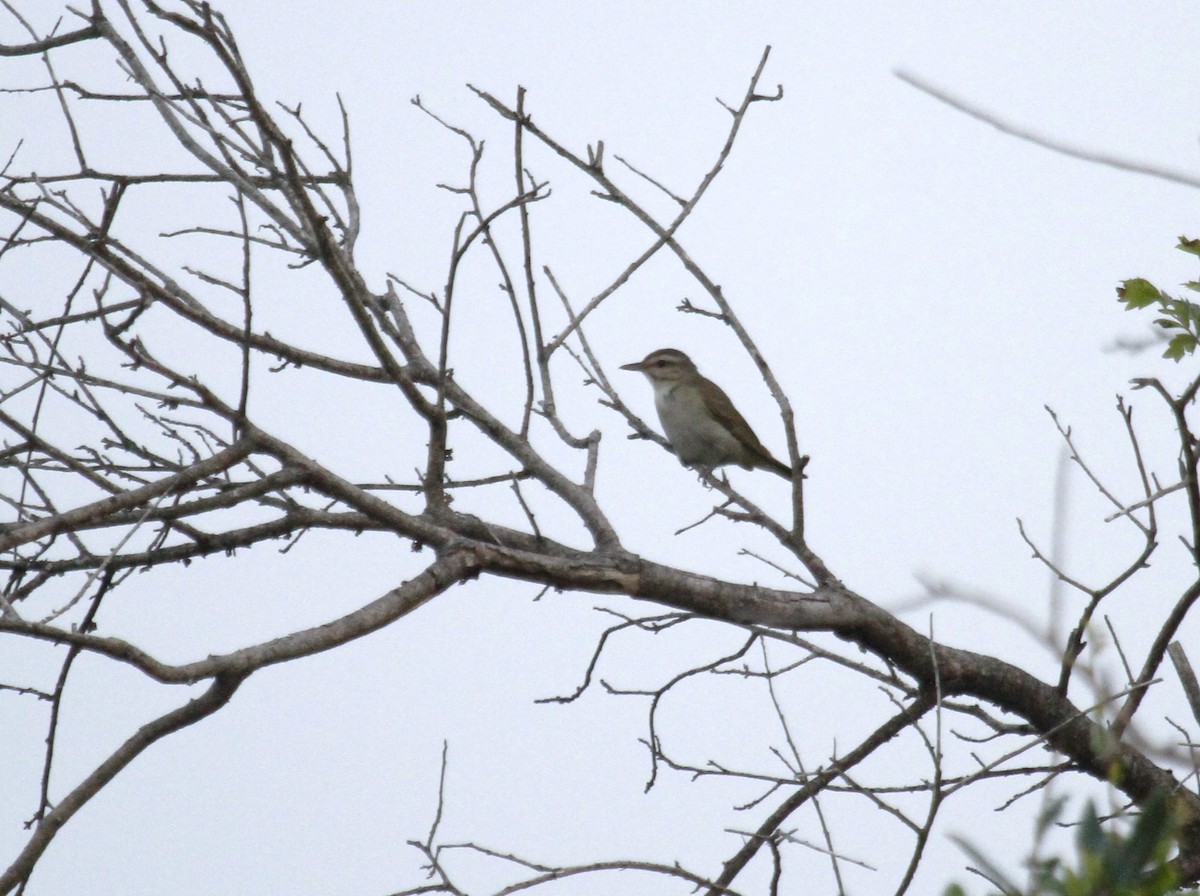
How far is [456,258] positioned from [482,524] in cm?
81

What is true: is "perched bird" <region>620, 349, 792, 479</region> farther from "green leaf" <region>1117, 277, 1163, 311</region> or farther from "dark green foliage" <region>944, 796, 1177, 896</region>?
"dark green foliage" <region>944, 796, 1177, 896</region>

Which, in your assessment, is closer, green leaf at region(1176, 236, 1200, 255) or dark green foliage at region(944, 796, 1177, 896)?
dark green foliage at region(944, 796, 1177, 896)

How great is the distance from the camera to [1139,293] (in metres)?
3.60

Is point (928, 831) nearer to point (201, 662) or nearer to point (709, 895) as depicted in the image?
point (709, 895)

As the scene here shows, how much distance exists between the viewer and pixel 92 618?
11.8 ft

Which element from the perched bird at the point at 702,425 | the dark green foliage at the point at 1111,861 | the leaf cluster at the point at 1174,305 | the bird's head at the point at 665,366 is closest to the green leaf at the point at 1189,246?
the leaf cluster at the point at 1174,305

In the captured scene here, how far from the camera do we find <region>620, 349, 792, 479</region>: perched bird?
10289mm

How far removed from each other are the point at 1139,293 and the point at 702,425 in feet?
22.1

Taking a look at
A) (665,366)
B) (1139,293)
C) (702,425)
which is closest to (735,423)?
(702,425)

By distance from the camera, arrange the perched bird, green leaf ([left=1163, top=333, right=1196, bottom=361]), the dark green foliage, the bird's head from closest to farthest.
Result: the dark green foliage < green leaf ([left=1163, top=333, right=1196, bottom=361]) < the perched bird < the bird's head

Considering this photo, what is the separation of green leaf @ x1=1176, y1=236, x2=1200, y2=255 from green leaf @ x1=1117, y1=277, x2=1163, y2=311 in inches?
5.1

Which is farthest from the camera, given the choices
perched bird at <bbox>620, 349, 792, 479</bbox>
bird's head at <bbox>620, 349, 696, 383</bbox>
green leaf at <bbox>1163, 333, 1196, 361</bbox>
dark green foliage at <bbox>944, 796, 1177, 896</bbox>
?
bird's head at <bbox>620, 349, 696, 383</bbox>

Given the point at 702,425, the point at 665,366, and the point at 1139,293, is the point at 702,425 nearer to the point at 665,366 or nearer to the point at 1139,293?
the point at 665,366

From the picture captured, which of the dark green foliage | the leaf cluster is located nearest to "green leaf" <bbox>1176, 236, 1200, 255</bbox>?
the leaf cluster
